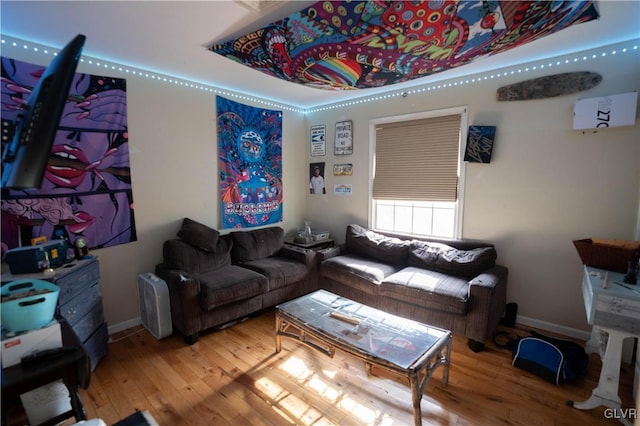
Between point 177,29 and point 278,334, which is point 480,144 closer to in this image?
point 278,334

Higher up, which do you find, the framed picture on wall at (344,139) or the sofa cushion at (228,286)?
the framed picture on wall at (344,139)

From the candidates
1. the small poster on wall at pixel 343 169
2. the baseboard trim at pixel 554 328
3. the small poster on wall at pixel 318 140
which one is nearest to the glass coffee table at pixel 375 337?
the baseboard trim at pixel 554 328

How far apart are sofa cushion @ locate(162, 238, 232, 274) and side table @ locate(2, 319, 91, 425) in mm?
1516

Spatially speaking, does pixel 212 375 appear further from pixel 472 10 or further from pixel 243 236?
pixel 472 10

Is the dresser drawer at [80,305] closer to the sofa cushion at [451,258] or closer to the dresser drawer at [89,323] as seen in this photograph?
the dresser drawer at [89,323]

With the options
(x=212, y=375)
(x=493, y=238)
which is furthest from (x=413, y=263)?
(x=212, y=375)

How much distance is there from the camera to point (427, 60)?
6.67 feet

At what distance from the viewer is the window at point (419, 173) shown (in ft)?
10.2

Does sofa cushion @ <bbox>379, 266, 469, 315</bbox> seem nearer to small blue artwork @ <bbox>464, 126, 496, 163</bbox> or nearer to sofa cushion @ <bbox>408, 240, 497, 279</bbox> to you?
sofa cushion @ <bbox>408, 240, 497, 279</bbox>

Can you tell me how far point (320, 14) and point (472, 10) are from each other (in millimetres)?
799

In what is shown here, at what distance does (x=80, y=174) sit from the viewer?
243 centimetres

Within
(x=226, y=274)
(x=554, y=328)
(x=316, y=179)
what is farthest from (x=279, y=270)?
(x=554, y=328)

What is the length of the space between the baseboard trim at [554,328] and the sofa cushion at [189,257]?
10.2 feet

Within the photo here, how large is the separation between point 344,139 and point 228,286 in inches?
95.4
